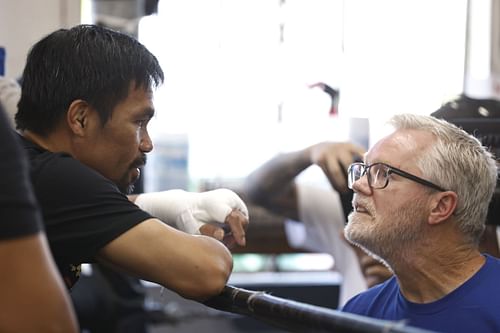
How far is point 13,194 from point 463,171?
1126mm

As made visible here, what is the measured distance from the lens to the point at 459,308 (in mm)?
1769

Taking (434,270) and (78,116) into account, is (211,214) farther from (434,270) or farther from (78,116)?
(434,270)

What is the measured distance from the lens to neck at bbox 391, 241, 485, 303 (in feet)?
6.09

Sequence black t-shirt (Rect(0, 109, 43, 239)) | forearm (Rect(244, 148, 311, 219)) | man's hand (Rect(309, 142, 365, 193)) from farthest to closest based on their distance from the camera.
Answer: forearm (Rect(244, 148, 311, 219)) → man's hand (Rect(309, 142, 365, 193)) → black t-shirt (Rect(0, 109, 43, 239))

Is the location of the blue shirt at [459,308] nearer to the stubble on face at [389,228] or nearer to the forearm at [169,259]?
the stubble on face at [389,228]

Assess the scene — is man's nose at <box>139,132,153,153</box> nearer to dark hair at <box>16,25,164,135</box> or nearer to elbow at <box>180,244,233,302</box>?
Answer: dark hair at <box>16,25,164,135</box>

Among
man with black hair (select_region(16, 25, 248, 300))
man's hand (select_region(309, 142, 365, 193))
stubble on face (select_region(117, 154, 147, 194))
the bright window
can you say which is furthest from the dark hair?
the bright window

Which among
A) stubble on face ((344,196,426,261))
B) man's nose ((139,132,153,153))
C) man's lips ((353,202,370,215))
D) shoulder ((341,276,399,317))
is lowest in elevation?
shoulder ((341,276,399,317))

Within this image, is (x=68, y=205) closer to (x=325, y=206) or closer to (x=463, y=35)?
(x=325, y=206)

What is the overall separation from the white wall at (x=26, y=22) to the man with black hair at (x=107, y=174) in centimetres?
98

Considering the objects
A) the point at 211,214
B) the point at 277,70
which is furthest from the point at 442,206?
the point at 277,70

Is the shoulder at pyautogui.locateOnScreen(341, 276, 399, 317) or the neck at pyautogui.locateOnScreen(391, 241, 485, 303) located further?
the shoulder at pyautogui.locateOnScreen(341, 276, 399, 317)

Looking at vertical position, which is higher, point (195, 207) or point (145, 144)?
point (145, 144)

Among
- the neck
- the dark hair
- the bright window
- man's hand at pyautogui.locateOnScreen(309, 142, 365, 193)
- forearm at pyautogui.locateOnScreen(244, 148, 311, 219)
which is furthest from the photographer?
the bright window
